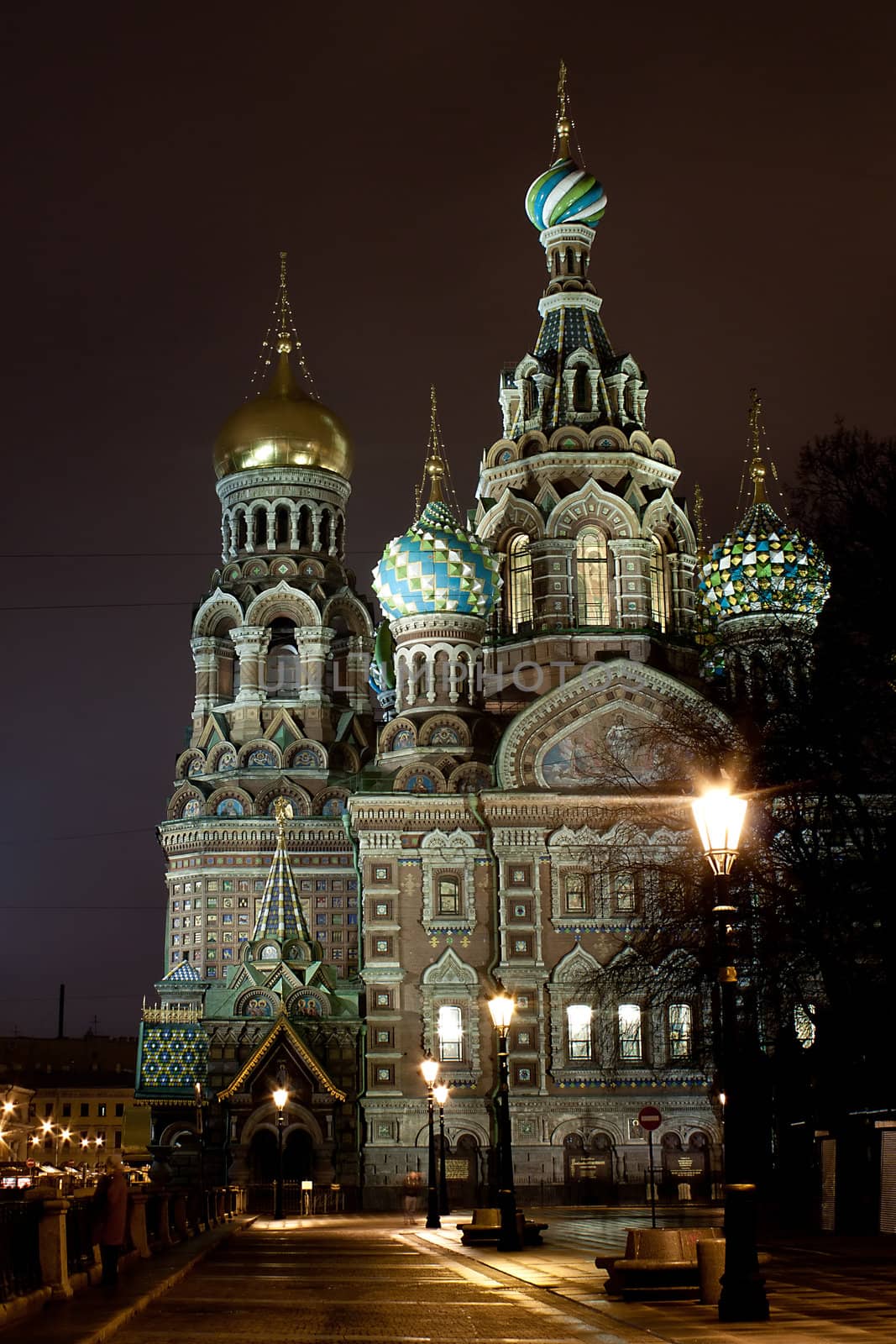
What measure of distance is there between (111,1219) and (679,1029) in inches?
1186

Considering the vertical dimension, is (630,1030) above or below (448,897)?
below

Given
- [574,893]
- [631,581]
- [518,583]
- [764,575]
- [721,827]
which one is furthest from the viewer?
[518,583]

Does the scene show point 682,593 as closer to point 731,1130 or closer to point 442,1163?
point 442,1163

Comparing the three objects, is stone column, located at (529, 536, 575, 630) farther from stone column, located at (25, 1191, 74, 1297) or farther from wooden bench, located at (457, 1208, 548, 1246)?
stone column, located at (25, 1191, 74, 1297)

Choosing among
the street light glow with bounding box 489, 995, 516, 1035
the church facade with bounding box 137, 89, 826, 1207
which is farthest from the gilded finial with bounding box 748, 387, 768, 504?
the street light glow with bounding box 489, 995, 516, 1035

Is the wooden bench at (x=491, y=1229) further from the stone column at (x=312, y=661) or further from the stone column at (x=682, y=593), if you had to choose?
the stone column at (x=312, y=661)

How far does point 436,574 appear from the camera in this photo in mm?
47688

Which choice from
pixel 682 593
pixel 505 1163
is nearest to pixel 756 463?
pixel 682 593

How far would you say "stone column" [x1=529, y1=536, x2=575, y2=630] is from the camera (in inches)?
1986

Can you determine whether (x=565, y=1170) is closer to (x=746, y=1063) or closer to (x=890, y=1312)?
(x=746, y=1063)

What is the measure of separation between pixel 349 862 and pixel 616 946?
1275 centimetres

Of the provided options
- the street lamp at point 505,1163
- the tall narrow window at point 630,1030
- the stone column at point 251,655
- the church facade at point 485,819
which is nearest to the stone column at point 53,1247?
the street lamp at point 505,1163

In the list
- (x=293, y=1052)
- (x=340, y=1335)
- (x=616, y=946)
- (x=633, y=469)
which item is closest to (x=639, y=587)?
(x=633, y=469)

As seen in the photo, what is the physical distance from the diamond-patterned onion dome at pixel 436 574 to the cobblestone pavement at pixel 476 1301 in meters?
24.7
